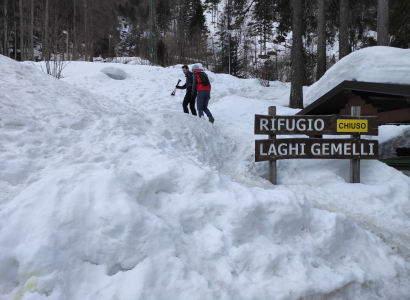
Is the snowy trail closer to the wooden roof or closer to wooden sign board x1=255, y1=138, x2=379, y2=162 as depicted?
wooden sign board x1=255, y1=138, x2=379, y2=162

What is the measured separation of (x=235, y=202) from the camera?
2742 mm

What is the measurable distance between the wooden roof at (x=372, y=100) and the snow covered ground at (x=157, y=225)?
1.56 meters

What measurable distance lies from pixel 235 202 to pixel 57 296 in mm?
1621

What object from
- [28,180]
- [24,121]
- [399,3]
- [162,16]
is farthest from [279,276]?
[162,16]

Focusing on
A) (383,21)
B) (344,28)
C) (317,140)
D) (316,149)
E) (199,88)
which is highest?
(344,28)

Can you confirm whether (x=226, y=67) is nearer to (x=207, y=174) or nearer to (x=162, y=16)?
(x=162, y=16)

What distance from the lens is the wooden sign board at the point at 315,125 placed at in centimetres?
500

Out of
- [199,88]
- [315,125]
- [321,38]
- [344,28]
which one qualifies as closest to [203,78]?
[199,88]

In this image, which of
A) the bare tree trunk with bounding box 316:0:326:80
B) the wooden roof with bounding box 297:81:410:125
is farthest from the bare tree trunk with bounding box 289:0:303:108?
the wooden roof with bounding box 297:81:410:125

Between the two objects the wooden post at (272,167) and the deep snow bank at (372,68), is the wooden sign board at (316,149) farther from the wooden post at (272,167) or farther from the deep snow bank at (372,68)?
the deep snow bank at (372,68)

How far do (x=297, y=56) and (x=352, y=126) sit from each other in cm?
662

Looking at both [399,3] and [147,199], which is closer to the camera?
[147,199]

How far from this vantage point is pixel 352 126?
502cm

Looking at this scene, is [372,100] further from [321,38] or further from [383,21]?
[321,38]
